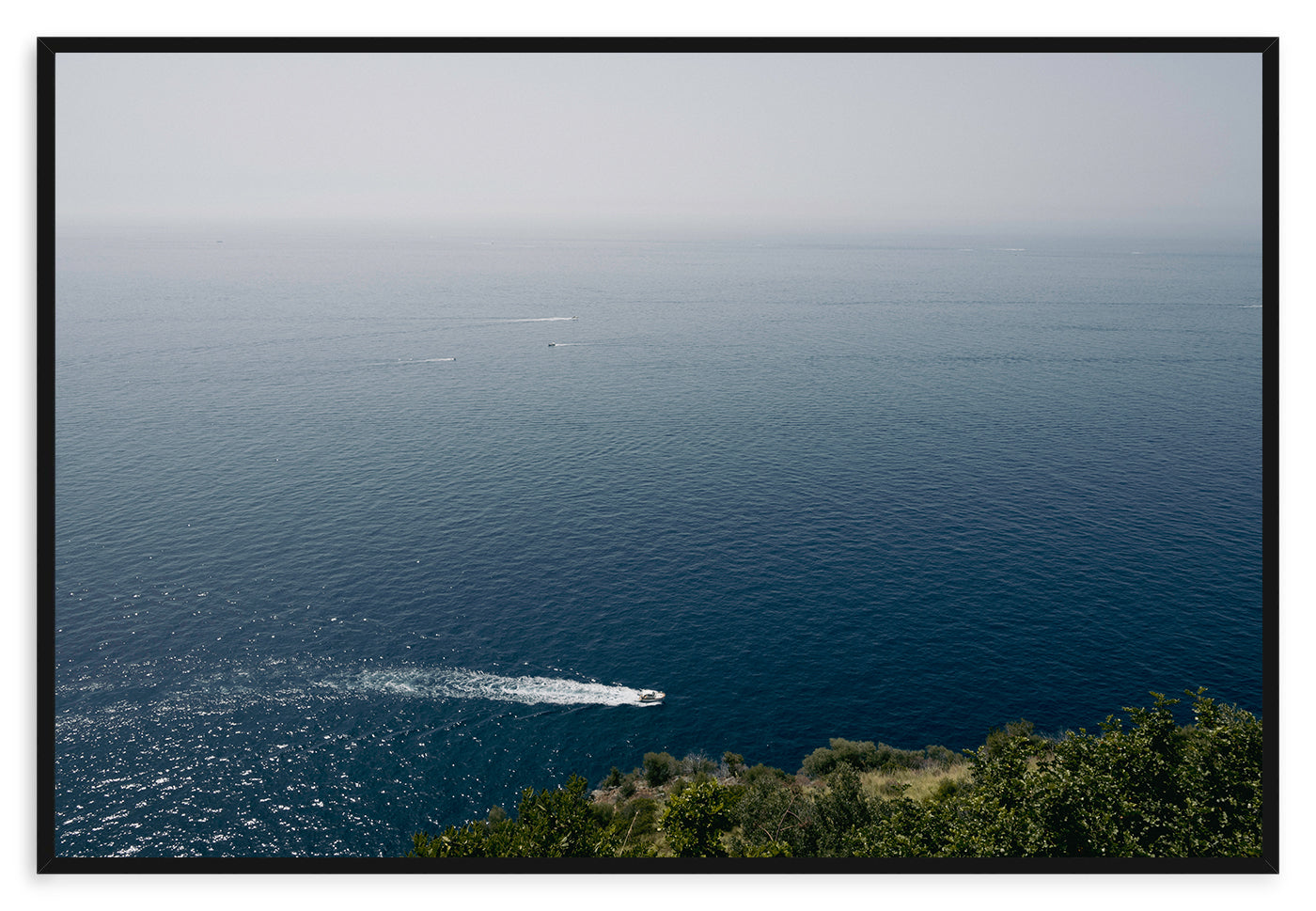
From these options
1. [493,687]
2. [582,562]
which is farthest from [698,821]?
[582,562]

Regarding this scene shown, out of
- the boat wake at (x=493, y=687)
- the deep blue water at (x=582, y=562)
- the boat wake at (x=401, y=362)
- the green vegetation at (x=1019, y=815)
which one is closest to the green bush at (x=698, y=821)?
the green vegetation at (x=1019, y=815)

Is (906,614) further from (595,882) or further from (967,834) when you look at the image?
(595,882)

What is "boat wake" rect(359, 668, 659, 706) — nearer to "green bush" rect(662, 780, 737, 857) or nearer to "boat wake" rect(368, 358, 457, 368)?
"green bush" rect(662, 780, 737, 857)

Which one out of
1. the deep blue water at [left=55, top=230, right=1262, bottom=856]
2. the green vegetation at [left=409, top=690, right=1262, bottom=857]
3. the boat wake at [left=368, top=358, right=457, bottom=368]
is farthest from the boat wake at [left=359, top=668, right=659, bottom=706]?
the boat wake at [left=368, top=358, right=457, bottom=368]

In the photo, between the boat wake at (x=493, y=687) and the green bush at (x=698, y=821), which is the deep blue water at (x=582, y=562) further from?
the green bush at (x=698, y=821)

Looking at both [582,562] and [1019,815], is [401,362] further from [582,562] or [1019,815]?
[1019,815]

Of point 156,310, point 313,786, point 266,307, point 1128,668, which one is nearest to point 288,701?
point 313,786
